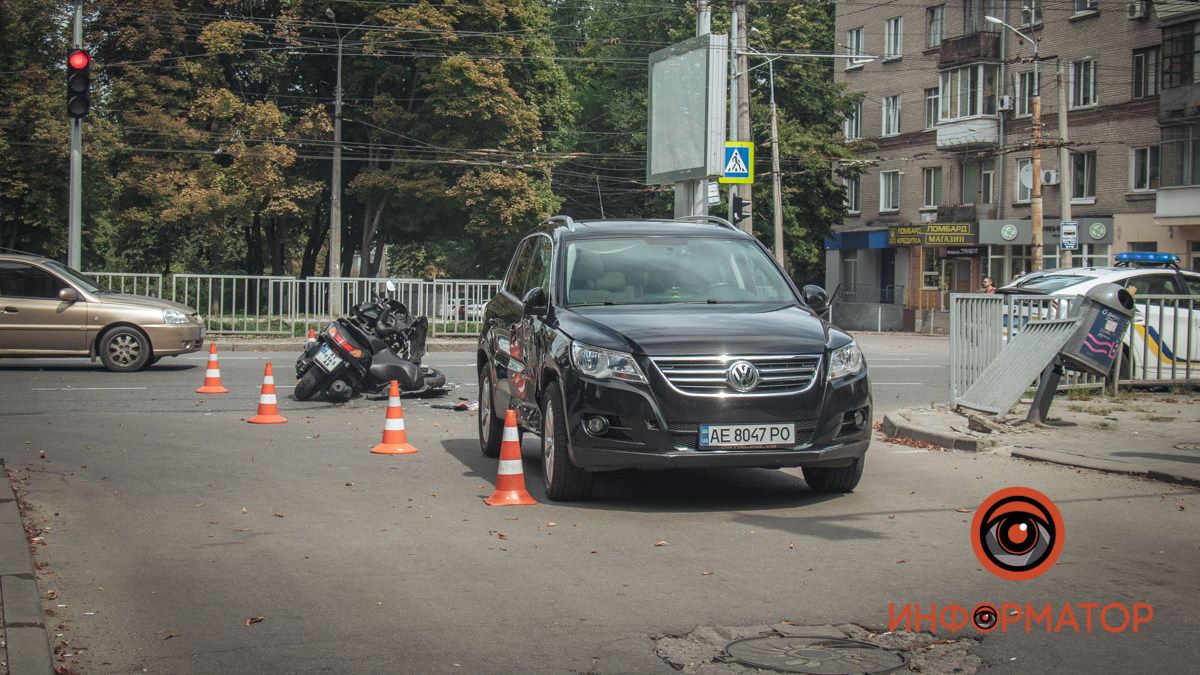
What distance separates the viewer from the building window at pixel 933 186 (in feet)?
180

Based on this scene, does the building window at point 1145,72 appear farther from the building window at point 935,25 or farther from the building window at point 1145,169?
the building window at point 935,25

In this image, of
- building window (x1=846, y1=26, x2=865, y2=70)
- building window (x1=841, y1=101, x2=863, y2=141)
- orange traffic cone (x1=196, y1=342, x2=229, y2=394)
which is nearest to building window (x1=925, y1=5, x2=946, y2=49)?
building window (x1=846, y1=26, x2=865, y2=70)

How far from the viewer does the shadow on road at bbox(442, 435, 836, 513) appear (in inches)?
345

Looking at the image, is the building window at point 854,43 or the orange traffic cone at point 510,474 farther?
the building window at point 854,43

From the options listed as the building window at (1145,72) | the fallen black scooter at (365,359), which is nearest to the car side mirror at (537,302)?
the fallen black scooter at (365,359)

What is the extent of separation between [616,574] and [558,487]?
220 cm

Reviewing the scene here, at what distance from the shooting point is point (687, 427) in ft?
26.8

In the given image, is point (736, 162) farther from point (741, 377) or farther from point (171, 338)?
point (741, 377)

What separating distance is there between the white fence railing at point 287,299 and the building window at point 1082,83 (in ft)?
87.7

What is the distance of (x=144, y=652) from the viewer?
5.25 meters

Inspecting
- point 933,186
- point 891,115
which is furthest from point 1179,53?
point 891,115

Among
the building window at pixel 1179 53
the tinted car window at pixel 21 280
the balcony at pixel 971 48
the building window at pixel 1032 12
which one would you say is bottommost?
the tinted car window at pixel 21 280

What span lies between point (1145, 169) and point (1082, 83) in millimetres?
4310

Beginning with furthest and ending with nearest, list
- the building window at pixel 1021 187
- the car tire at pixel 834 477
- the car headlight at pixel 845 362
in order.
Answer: the building window at pixel 1021 187 < the car tire at pixel 834 477 < the car headlight at pixel 845 362
